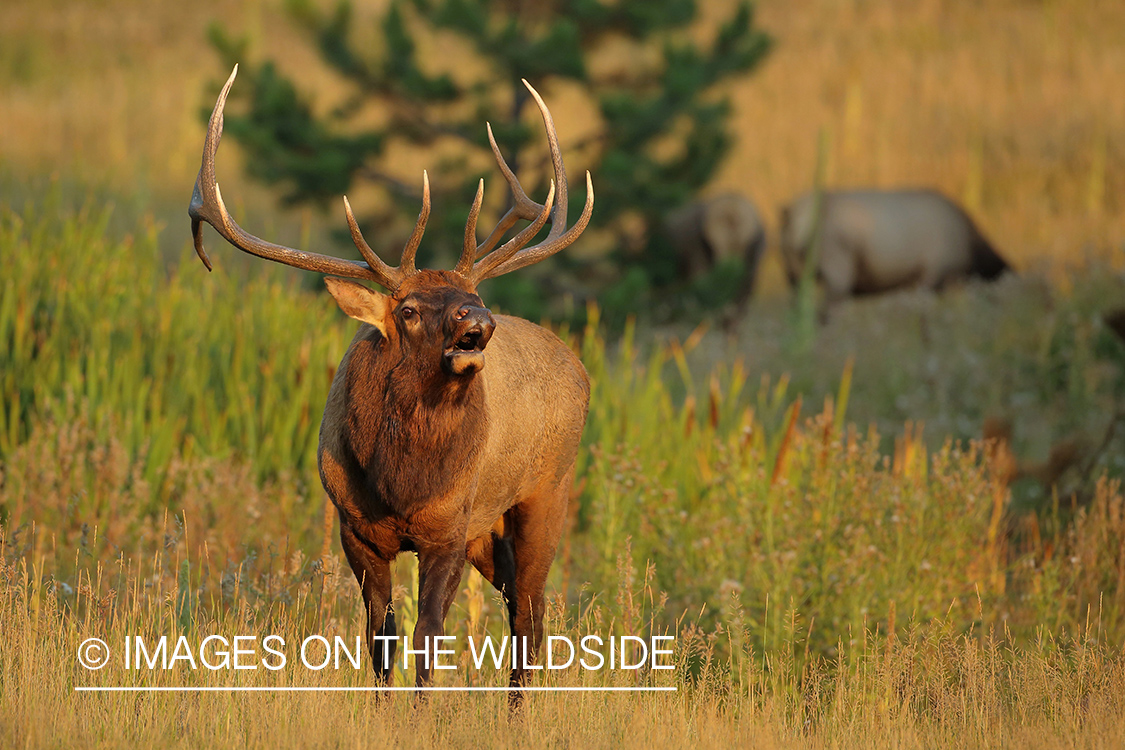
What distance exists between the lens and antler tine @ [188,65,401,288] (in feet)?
13.4

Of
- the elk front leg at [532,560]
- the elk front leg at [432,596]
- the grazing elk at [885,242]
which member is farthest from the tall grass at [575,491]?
the grazing elk at [885,242]

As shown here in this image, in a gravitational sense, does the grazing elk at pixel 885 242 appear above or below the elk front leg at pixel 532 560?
above

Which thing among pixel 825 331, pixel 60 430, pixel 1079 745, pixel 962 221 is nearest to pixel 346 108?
pixel 825 331

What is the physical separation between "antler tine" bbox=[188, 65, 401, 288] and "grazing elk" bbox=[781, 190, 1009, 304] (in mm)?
11201

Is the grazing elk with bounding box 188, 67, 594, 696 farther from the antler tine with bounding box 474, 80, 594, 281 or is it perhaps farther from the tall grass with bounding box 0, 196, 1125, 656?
the tall grass with bounding box 0, 196, 1125, 656

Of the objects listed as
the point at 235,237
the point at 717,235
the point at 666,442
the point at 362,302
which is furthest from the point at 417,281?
the point at 717,235

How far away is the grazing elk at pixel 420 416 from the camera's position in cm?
396

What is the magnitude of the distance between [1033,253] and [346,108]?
9157 millimetres

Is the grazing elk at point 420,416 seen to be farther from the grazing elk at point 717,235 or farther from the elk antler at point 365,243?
the grazing elk at point 717,235

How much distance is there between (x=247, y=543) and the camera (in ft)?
20.2

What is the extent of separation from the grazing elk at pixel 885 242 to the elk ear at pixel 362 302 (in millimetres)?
11248

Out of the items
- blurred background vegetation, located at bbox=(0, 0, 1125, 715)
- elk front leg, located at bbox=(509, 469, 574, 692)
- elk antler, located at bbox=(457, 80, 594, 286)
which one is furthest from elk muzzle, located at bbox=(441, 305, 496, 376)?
blurred background vegetation, located at bbox=(0, 0, 1125, 715)

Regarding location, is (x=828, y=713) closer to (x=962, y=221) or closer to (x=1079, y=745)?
(x=1079, y=745)

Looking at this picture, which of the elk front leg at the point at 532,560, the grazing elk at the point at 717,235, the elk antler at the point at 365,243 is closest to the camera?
the elk antler at the point at 365,243
